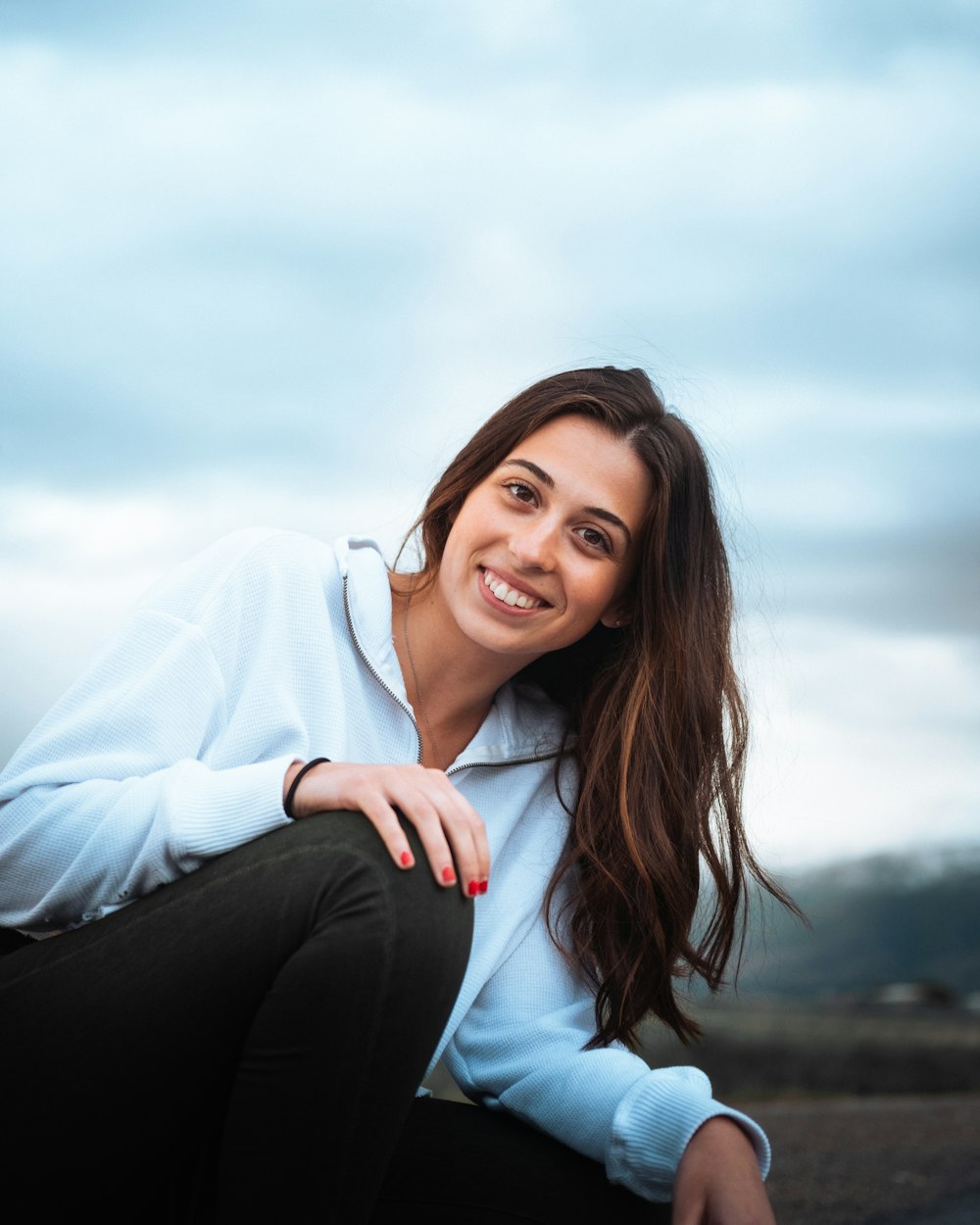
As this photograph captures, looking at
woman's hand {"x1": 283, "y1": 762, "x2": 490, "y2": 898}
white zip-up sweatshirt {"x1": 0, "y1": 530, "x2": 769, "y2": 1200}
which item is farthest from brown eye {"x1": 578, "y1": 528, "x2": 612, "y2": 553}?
woman's hand {"x1": 283, "y1": 762, "x2": 490, "y2": 898}

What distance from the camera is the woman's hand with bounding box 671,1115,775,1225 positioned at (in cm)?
195

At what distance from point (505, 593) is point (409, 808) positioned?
0.85 meters

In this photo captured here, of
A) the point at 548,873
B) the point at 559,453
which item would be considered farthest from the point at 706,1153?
the point at 559,453

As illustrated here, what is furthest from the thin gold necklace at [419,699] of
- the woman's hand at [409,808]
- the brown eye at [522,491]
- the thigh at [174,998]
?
the thigh at [174,998]

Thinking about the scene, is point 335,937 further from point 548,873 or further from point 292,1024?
point 548,873

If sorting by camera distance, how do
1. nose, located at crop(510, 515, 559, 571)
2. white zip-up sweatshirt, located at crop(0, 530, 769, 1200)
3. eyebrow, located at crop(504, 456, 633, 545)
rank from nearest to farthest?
white zip-up sweatshirt, located at crop(0, 530, 769, 1200) → nose, located at crop(510, 515, 559, 571) → eyebrow, located at crop(504, 456, 633, 545)

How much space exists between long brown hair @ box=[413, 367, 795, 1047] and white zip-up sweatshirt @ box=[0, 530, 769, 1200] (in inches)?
3.2

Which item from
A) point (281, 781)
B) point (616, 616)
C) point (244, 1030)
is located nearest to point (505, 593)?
point (616, 616)

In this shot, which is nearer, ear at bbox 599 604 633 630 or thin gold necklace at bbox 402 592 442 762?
thin gold necklace at bbox 402 592 442 762

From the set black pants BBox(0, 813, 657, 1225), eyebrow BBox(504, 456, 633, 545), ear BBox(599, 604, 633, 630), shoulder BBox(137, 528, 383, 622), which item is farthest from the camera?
ear BBox(599, 604, 633, 630)

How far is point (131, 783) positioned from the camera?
1.90 meters

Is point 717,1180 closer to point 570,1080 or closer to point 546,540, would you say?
point 570,1080

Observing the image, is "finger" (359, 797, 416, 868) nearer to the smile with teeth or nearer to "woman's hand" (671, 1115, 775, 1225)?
"woman's hand" (671, 1115, 775, 1225)

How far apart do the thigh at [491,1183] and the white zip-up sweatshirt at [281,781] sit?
0.18ft
